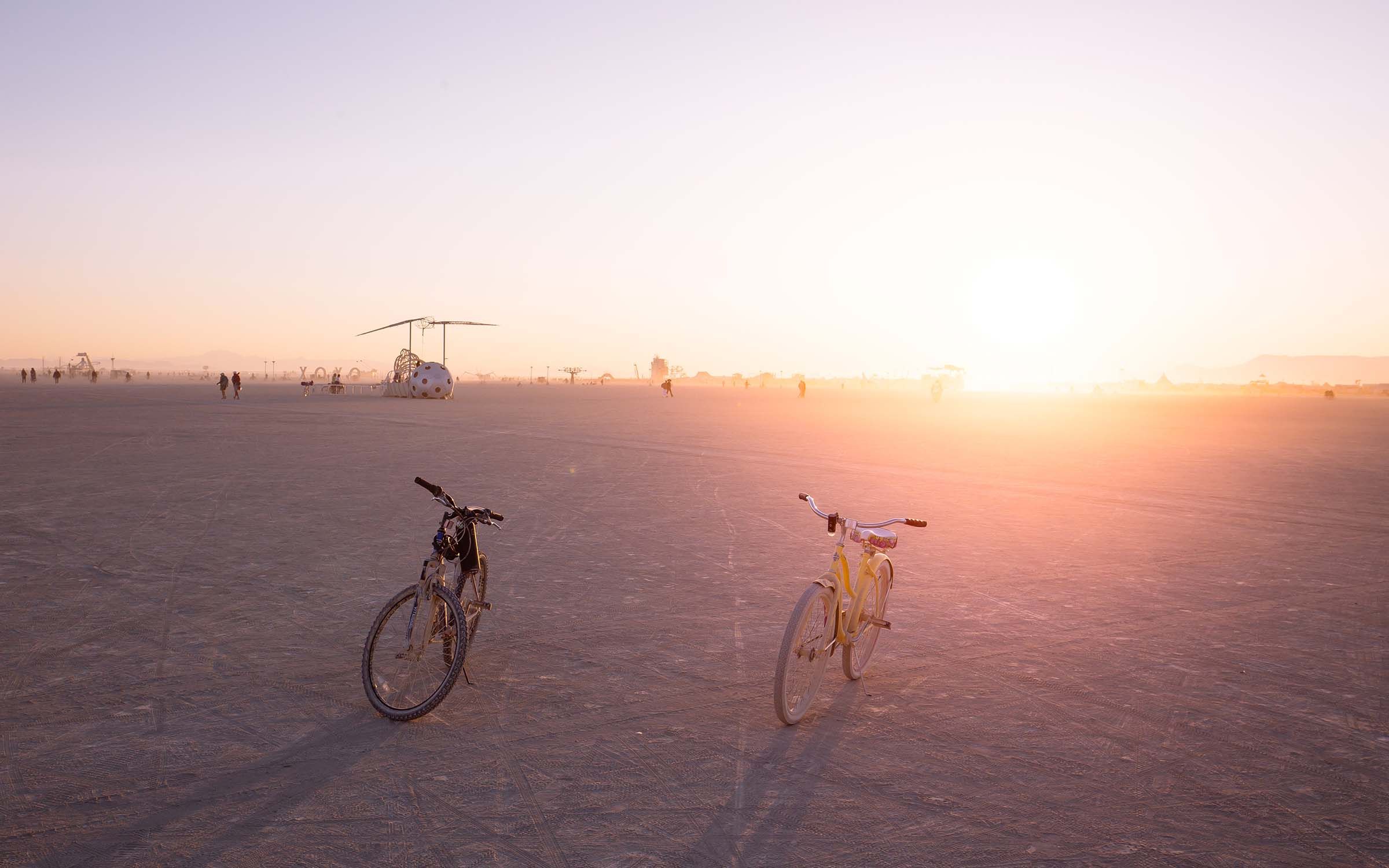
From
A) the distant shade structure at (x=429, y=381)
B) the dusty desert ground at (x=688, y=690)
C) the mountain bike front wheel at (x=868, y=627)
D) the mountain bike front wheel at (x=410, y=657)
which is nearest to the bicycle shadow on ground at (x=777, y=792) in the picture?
the dusty desert ground at (x=688, y=690)

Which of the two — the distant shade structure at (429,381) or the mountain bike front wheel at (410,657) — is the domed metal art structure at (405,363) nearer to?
the distant shade structure at (429,381)

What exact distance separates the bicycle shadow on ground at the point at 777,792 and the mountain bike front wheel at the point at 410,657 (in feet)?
6.37

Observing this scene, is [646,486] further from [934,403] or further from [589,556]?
[934,403]

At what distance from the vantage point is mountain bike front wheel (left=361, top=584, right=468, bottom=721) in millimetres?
5070

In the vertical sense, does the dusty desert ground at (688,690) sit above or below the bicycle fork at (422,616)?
below

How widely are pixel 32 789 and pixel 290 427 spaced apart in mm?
26243

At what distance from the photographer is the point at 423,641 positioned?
513cm

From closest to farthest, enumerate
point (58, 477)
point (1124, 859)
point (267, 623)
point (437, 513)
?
point (1124, 859) → point (267, 623) → point (437, 513) → point (58, 477)

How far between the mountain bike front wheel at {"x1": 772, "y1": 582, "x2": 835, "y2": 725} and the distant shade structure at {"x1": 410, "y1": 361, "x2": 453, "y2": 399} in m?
57.2

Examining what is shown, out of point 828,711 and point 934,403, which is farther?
point 934,403

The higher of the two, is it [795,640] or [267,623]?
[795,640]

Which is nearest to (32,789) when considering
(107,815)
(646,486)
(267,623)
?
(107,815)

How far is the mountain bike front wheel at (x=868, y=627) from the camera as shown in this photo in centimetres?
566

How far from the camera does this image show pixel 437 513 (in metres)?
12.2
